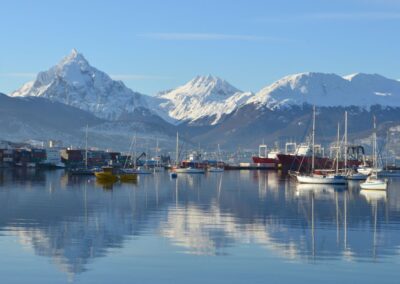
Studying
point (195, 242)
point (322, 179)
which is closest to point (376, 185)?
point (322, 179)

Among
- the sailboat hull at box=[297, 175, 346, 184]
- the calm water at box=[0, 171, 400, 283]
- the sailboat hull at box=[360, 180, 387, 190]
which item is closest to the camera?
the calm water at box=[0, 171, 400, 283]

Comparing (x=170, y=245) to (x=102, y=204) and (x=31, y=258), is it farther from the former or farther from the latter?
(x=102, y=204)

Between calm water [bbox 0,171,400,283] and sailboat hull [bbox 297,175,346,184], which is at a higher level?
sailboat hull [bbox 297,175,346,184]

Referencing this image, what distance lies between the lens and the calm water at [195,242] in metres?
33.8

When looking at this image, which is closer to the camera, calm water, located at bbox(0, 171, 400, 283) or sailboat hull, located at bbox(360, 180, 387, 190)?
calm water, located at bbox(0, 171, 400, 283)

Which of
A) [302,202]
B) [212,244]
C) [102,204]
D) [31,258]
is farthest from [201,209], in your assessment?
[31,258]

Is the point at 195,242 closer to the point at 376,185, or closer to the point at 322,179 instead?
the point at 376,185

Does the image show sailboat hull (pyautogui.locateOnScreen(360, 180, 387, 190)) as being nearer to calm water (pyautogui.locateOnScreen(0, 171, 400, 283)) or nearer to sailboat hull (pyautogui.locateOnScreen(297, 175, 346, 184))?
sailboat hull (pyautogui.locateOnScreen(297, 175, 346, 184))

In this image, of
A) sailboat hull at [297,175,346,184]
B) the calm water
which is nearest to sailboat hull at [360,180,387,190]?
sailboat hull at [297,175,346,184]

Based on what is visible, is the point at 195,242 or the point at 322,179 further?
the point at 322,179

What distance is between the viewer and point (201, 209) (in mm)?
63906

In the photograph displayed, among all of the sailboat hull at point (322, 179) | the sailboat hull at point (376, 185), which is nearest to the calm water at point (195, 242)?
the sailboat hull at point (376, 185)

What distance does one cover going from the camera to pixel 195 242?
4234 cm

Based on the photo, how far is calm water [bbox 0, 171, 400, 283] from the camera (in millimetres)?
33750
